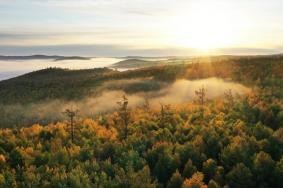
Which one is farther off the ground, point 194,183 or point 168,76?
A: point 194,183

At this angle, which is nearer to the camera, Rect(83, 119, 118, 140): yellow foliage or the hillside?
Rect(83, 119, 118, 140): yellow foliage

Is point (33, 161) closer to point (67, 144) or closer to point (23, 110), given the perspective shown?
point (67, 144)

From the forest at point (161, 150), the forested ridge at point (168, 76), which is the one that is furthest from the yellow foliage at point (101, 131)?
the forested ridge at point (168, 76)

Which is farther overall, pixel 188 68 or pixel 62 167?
pixel 188 68

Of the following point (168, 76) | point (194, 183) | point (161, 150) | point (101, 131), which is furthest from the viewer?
point (168, 76)

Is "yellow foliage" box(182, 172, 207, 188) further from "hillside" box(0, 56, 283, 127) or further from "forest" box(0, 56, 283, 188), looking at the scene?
"hillside" box(0, 56, 283, 127)

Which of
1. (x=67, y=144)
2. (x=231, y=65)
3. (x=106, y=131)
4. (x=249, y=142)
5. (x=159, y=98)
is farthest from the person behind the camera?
(x=231, y=65)

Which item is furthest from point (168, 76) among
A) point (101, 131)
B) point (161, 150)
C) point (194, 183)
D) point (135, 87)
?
point (194, 183)

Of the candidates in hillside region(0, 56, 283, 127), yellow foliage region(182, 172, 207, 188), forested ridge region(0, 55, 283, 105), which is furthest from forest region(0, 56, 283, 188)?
forested ridge region(0, 55, 283, 105)

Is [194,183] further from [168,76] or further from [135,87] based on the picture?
[168,76]

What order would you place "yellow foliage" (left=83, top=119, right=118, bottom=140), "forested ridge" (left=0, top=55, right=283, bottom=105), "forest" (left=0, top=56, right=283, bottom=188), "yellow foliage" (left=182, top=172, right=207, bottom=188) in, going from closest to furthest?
"yellow foliage" (left=182, top=172, right=207, bottom=188)
"forest" (left=0, top=56, right=283, bottom=188)
"yellow foliage" (left=83, top=119, right=118, bottom=140)
"forested ridge" (left=0, top=55, right=283, bottom=105)

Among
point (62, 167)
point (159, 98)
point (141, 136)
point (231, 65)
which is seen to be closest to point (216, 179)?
point (62, 167)
